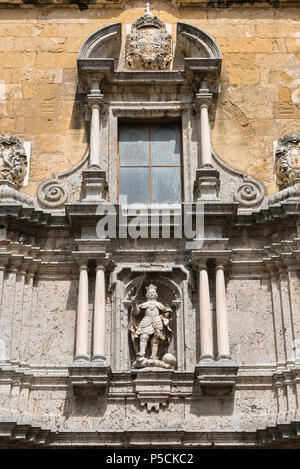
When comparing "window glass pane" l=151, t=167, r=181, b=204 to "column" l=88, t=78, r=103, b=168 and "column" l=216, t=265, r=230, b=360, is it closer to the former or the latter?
"column" l=88, t=78, r=103, b=168

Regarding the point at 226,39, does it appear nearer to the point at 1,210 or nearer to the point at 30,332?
the point at 1,210

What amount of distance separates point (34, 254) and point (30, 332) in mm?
1076

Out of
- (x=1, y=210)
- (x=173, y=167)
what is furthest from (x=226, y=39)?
(x=1, y=210)

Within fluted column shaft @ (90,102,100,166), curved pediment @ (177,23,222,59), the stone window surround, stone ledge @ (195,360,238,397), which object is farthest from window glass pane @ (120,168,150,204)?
stone ledge @ (195,360,238,397)

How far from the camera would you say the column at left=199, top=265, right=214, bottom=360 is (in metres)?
10.6

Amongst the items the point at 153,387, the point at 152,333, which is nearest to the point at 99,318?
the point at 152,333

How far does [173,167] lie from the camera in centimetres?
1245

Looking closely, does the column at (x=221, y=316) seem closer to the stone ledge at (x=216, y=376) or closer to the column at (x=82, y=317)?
the stone ledge at (x=216, y=376)

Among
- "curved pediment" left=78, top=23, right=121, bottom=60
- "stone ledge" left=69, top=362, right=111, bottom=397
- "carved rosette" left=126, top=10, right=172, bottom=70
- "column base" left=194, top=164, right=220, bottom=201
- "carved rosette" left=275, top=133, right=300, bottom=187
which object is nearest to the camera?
"stone ledge" left=69, top=362, right=111, bottom=397

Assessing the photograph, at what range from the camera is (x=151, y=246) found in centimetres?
1153

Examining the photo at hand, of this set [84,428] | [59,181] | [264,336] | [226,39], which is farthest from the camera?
[226,39]

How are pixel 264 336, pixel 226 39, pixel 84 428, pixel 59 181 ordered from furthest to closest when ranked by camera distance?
pixel 226 39 → pixel 59 181 → pixel 264 336 → pixel 84 428

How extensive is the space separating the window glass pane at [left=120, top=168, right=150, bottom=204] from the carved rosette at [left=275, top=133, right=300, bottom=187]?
6.19 ft

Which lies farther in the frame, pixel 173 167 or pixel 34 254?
pixel 173 167
